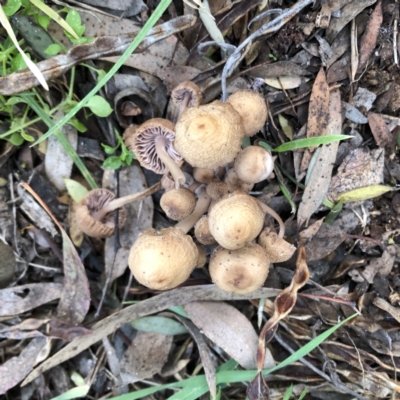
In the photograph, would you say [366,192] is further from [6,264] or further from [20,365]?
[20,365]

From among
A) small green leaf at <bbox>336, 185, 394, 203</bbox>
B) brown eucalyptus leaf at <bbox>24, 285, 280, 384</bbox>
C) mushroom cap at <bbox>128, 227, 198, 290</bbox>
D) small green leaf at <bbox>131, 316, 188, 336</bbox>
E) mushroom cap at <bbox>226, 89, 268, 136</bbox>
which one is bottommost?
small green leaf at <bbox>131, 316, 188, 336</bbox>

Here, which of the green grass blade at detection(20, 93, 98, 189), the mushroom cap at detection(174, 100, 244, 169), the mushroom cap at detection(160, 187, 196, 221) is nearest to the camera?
the mushroom cap at detection(174, 100, 244, 169)

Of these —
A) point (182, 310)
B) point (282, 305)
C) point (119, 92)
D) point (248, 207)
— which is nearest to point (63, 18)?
point (119, 92)

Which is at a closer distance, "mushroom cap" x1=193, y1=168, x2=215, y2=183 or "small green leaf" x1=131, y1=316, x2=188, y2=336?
"mushroom cap" x1=193, y1=168, x2=215, y2=183

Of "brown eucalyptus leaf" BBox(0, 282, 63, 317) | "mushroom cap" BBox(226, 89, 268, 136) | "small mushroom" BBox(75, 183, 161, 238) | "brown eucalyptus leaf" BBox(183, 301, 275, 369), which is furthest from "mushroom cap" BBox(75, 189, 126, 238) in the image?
"mushroom cap" BBox(226, 89, 268, 136)

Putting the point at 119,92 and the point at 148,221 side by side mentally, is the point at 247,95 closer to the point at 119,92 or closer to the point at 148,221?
the point at 119,92

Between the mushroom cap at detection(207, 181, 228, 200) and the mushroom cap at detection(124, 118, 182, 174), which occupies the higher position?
the mushroom cap at detection(124, 118, 182, 174)

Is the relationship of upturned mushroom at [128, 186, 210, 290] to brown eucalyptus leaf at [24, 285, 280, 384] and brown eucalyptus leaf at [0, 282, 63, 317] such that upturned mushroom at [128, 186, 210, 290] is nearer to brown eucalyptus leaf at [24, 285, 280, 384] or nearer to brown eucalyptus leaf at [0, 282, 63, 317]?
brown eucalyptus leaf at [24, 285, 280, 384]
